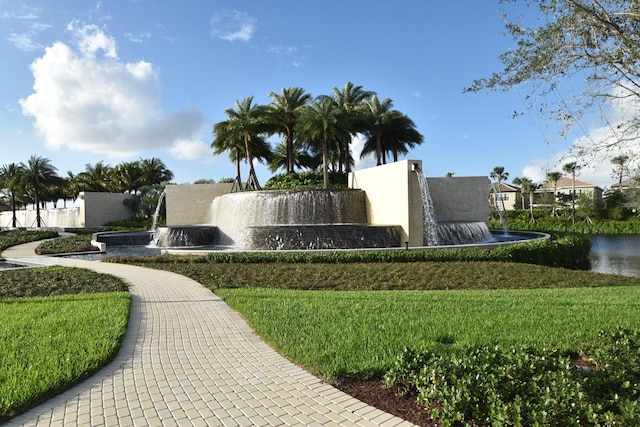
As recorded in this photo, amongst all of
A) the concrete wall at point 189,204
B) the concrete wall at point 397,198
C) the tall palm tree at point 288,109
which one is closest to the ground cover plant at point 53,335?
the concrete wall at point 397,198

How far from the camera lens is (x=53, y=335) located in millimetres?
5844

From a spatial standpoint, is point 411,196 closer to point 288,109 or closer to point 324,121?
point 324,121

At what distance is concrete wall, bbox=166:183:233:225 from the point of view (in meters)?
32.6

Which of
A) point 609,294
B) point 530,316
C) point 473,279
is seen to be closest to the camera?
point 530,316

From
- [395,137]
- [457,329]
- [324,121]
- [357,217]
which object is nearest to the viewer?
[457,329]

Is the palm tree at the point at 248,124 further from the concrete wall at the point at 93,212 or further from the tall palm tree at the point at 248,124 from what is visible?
the concrete wall at the point at 93,212

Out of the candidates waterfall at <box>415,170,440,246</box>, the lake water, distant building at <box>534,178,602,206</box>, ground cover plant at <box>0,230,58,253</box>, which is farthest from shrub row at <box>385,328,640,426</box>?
distant building at <box>534,178,602,206</box>

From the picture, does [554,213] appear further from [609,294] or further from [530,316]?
[530,316]

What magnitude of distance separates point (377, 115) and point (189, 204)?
17.0 m

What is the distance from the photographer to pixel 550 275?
12445 millimetres

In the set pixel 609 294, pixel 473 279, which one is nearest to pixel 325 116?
pixel 473 279

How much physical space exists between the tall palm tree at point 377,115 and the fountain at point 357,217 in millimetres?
11142

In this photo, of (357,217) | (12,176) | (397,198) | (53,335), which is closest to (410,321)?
(53,335)

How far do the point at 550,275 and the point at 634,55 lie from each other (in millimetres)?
9189
